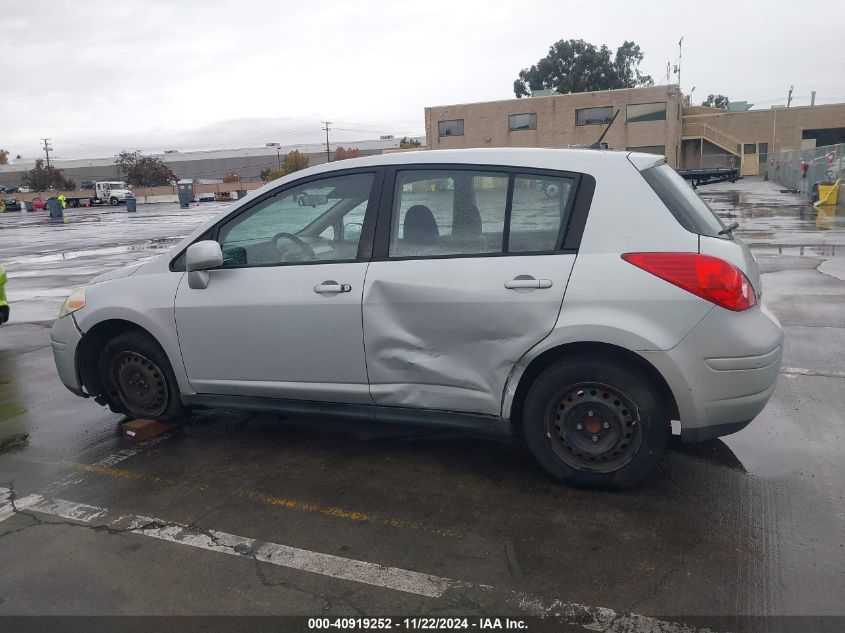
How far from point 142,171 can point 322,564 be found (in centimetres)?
9183

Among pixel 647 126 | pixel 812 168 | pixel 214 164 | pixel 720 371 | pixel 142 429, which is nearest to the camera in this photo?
pixel 720 371

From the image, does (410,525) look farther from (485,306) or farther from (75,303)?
(75,303)

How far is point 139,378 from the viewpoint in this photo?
4.85 metres

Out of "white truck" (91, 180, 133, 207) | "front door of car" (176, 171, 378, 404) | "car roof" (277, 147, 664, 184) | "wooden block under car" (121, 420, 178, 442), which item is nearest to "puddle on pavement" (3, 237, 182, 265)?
"wooden block under car" (121, 420, 178, 442)

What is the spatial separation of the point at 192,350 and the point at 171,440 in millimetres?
740

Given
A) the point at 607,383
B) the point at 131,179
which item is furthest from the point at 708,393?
the point at 131,179

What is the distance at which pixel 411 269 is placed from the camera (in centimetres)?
392

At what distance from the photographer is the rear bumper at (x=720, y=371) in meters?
3.42

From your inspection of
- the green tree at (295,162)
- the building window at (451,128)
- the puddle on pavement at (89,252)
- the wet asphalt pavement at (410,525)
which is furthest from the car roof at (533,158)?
the green tree at (295,162)

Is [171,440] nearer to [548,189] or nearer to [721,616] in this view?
[548,189]

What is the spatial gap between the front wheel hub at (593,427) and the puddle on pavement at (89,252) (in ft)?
54.4

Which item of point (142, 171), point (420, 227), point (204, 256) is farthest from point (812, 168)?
point (142, 171)

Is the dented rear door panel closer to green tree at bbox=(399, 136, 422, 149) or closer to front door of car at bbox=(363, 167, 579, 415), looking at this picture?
front door of car at bbox=(363, 167, 579, 415)

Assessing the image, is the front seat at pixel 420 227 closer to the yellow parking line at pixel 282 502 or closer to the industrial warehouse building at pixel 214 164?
the yellow parking line at pixel 282 502
